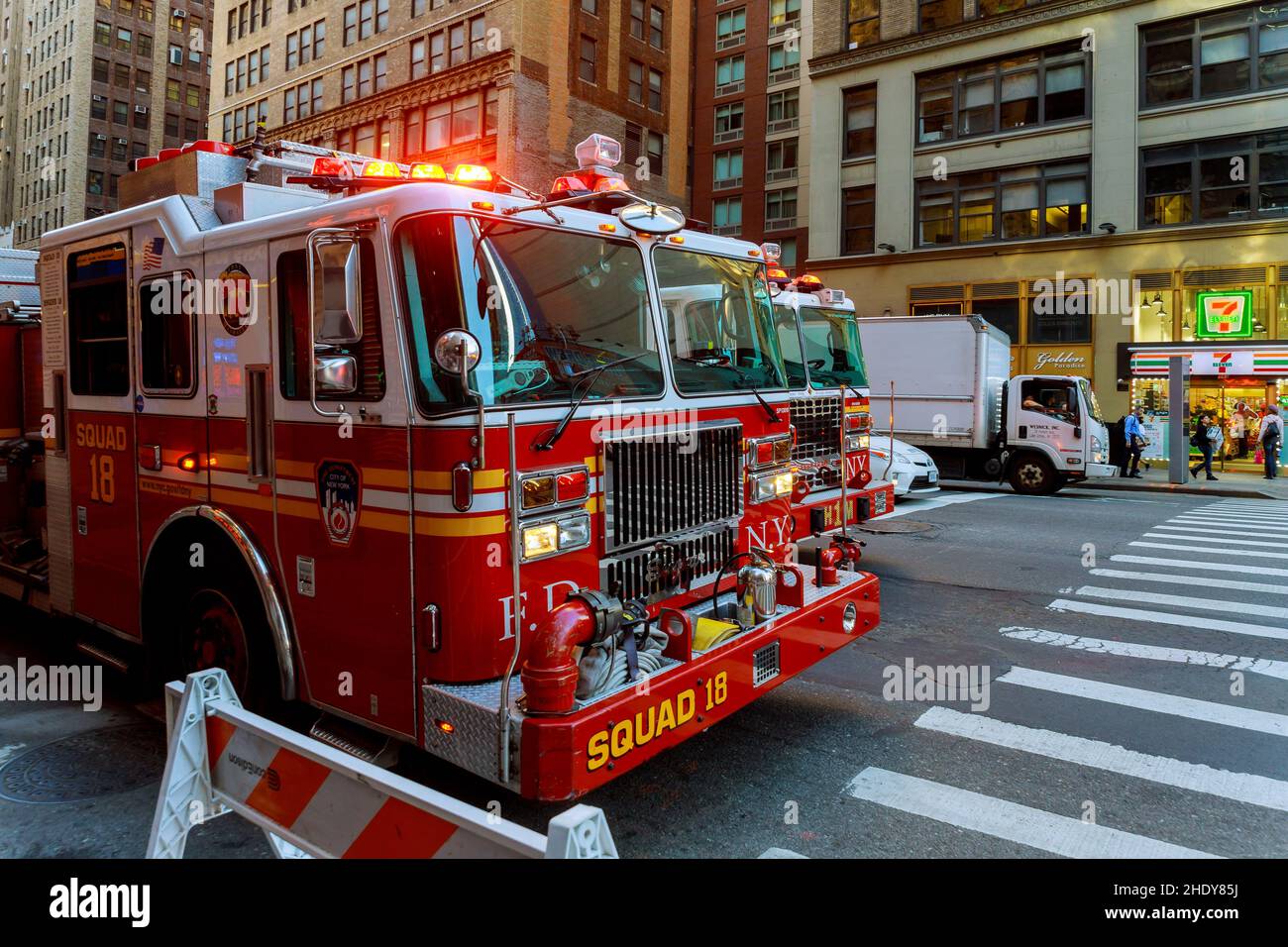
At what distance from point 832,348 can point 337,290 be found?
817cm

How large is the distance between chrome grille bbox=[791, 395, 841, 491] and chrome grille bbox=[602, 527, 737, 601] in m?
3.39

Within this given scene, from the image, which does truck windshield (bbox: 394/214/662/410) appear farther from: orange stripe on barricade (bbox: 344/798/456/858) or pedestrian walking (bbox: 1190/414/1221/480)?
pedestrian walking (bbox: 1190/414/1221/480)

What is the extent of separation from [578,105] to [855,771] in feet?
130

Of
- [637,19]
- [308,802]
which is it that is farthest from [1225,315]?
[637,19]

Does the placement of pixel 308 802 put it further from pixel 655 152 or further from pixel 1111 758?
pixel 655 152

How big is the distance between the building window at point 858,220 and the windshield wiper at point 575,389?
29.5 metres

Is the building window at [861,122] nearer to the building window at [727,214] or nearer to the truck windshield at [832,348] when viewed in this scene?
the building window at [727,214]

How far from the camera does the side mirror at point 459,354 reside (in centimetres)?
351

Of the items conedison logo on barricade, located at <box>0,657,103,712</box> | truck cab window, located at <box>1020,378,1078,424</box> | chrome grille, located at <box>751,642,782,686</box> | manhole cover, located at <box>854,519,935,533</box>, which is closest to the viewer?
chrome grille, located at <box>751,642,782,686</box>

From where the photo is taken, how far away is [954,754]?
16.6 ft

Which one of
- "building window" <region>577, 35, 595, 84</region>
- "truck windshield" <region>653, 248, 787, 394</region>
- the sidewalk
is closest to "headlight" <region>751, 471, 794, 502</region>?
"truck windshield" <region>653, 248, 787, 394</region>

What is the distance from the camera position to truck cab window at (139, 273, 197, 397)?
15.8 ft

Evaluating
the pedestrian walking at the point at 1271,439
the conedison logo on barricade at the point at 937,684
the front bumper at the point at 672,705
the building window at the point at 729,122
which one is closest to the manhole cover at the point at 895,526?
the conedison logo on barricade at the point at 937,684
